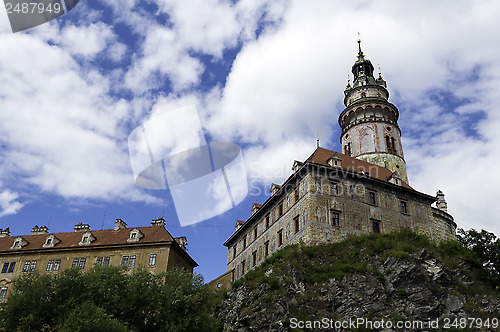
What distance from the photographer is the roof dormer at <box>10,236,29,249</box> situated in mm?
53469

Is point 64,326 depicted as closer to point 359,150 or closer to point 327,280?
point 327,280

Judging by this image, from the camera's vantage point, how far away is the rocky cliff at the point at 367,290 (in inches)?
1249

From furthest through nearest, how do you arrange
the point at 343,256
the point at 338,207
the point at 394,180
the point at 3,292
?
the point at 3,292
the point at 394,180
the point at 338,207
the point at 343,256

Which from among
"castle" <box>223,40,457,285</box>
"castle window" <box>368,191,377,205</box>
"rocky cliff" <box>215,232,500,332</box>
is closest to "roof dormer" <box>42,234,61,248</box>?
"castle" <box>223,40,457,285</box>

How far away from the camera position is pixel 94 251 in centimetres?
5119

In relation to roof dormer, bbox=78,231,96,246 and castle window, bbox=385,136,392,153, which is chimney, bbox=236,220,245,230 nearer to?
roof dormer, bbox=78,231,96,246

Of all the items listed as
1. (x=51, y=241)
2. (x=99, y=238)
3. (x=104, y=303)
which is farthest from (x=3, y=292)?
(x=104, y=303)

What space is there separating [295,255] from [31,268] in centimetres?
3272

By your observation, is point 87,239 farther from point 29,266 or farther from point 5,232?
point 5,232

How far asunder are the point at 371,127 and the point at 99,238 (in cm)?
3872

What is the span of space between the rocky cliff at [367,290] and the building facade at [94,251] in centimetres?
1332

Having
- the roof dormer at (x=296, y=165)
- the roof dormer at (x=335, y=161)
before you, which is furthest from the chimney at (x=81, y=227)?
the roof dormer at (x=335, y=161)

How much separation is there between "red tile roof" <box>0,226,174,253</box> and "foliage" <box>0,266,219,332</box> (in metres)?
20.7

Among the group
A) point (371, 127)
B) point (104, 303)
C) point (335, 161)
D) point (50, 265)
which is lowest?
point (104, 303)
